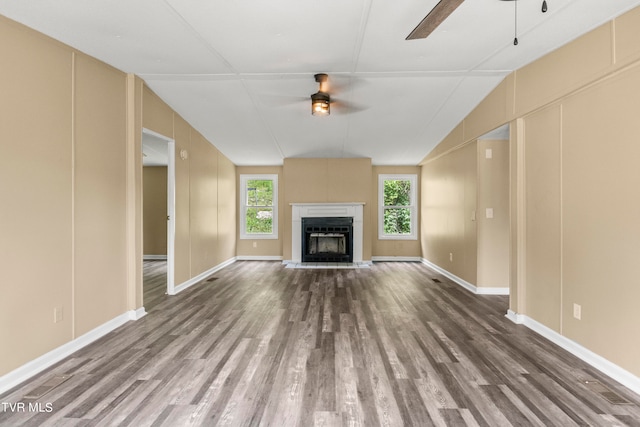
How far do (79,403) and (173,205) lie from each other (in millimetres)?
2924

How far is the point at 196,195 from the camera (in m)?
5.34

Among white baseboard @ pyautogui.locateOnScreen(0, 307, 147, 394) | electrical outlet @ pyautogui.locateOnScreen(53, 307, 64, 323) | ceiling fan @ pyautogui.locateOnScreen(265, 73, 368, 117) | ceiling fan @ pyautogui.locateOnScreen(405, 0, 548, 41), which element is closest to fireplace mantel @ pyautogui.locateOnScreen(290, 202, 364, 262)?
ceiling fan @ pyautogui.locateOnScreen(265, 73, 368, 117)

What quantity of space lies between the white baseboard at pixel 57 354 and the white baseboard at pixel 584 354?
4246 mm

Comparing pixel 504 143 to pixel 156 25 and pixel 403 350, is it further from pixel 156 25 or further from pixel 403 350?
pixel 156 25

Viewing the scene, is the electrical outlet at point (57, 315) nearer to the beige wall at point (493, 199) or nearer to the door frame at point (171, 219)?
the door frame at point (171, 219)

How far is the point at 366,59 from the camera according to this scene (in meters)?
3.23

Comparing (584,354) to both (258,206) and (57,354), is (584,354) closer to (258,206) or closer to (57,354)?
(57,354)

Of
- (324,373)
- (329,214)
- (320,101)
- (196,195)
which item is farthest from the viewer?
(329,214)

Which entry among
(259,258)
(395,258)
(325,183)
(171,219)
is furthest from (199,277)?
(395,258)

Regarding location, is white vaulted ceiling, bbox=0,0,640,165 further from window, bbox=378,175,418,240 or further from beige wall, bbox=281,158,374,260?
window, bbox=378,175,418,240

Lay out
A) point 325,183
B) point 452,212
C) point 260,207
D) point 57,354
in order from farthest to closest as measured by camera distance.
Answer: point 260,207 < point 325,183 < point 452,212 < point 57,354

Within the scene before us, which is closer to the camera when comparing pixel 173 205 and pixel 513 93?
pixel 513 93

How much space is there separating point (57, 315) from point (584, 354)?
4.34 meters

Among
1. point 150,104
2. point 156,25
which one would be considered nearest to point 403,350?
point 156,25
